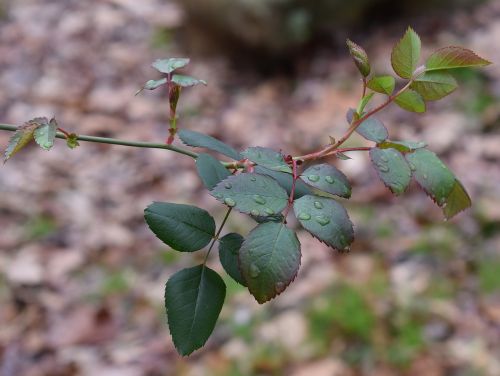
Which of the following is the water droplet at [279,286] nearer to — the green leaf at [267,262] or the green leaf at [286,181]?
the green leaf at [267,262]

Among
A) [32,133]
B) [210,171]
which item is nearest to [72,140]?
[32,133]

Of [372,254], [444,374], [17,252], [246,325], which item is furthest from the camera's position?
[17,252]

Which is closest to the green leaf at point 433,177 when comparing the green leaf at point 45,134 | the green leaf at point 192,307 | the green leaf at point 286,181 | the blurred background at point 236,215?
the green leaf at point 286,181

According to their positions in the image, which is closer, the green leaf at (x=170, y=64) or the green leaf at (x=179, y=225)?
the green leaf at (x=179, y=225)

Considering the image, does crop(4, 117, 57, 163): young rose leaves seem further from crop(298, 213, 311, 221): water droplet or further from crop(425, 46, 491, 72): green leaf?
crop(425, 46, 491, 72): green leaf

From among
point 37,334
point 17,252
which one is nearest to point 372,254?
point 37,334

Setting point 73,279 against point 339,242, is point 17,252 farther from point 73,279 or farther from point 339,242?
point 339,242

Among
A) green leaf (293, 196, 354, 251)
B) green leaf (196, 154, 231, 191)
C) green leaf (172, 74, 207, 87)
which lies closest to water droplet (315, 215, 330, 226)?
green leaf (293, 196, 354, 251)
